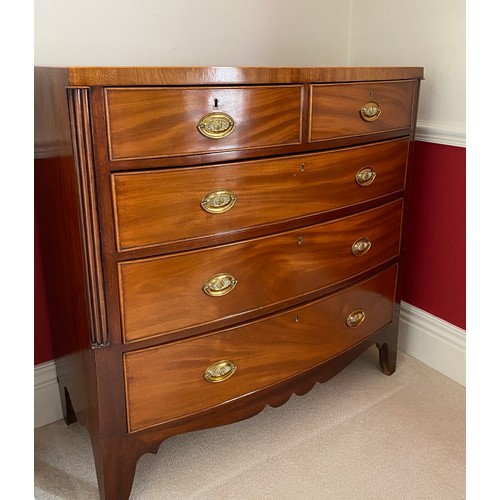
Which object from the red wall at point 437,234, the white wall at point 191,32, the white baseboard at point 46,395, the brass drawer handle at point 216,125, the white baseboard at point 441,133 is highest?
the white wall at point 191,32

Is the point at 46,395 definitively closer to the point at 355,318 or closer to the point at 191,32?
the point at 355,318

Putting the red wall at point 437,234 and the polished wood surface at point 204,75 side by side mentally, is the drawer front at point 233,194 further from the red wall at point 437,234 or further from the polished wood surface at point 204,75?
the red wall at point 437,234

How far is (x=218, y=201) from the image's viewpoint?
1381mm

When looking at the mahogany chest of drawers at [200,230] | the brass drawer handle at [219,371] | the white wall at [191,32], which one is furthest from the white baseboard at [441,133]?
the brass drawer handle at [219,371]

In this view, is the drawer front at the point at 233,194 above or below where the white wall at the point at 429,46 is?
below

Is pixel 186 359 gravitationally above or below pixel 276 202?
below

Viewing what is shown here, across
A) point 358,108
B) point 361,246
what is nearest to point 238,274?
point 361,246

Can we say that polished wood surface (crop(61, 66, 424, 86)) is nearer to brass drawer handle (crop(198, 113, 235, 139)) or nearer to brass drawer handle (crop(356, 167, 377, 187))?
brass drawer handle (crop(198, 113, 235, 139))

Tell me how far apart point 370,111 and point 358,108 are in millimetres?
66

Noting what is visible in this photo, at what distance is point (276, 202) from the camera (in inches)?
58.8

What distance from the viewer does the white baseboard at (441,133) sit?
1.96m
